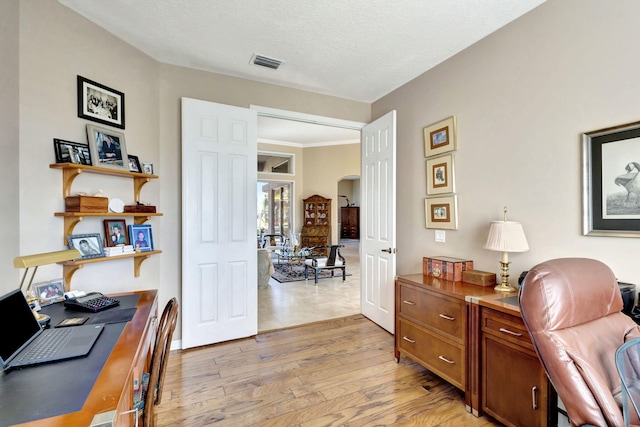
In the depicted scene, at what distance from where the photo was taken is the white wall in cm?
164

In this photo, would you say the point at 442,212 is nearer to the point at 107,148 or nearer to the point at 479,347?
the point at 479,347

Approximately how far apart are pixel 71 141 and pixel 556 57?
341 centimetres

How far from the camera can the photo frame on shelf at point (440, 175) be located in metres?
2.67

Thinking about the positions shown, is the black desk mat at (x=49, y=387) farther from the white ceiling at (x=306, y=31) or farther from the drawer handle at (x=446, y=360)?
the white ceiling at (x=306, y=31)

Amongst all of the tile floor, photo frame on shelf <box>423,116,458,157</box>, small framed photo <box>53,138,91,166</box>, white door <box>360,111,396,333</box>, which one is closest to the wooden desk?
small framed photo <box>53,138,91,166</box>

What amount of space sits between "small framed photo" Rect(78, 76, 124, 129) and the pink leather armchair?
2.96 metres

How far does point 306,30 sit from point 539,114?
1.85 meters

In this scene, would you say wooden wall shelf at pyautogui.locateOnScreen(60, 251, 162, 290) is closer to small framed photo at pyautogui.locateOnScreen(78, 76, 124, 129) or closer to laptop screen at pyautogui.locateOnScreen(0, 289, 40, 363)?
laptop screen at pyautogui.locateOnScreen(0, 289, 40, 363)

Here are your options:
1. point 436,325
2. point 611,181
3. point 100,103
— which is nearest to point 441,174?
point 611,181

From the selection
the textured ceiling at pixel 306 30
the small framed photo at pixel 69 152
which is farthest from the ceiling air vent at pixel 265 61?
the small framed photo at pixel 69 152

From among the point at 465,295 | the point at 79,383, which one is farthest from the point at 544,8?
the point at 79,383

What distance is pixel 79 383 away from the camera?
945 millimetres

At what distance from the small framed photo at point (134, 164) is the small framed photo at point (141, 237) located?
481 millimetres

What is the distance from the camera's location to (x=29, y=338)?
1208 mm
